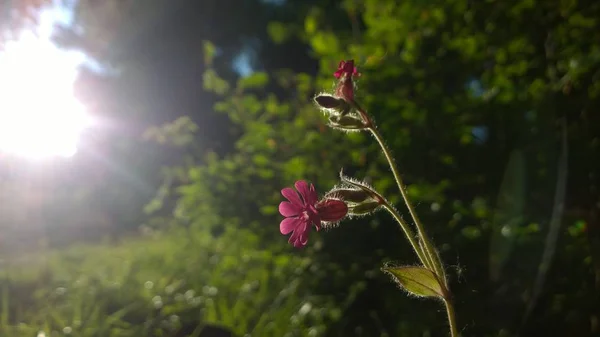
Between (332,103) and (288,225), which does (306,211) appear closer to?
(288,225)

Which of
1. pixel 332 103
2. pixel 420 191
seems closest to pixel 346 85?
pixel 332 103

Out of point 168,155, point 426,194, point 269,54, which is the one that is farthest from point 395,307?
point 269,54

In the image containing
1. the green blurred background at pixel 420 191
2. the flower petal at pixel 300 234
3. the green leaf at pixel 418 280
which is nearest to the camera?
the green leaf at pixel 418 280

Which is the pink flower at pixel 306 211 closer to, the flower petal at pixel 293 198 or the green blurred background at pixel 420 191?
the flower petal at pixel 293 198

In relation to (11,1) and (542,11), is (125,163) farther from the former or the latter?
(542,11)

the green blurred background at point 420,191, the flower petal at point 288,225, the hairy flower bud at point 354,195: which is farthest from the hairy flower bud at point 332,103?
the green blurred background at point 420,191

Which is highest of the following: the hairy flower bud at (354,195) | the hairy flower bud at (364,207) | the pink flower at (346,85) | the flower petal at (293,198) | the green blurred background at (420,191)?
the green blurred background at (420,191)

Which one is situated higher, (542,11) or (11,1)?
(11,1)

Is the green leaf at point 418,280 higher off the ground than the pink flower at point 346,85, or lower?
lower

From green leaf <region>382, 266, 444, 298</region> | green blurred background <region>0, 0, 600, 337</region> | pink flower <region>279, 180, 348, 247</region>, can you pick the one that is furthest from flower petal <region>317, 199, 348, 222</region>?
green blurred background <region>0, 0, 600, 337</region>
